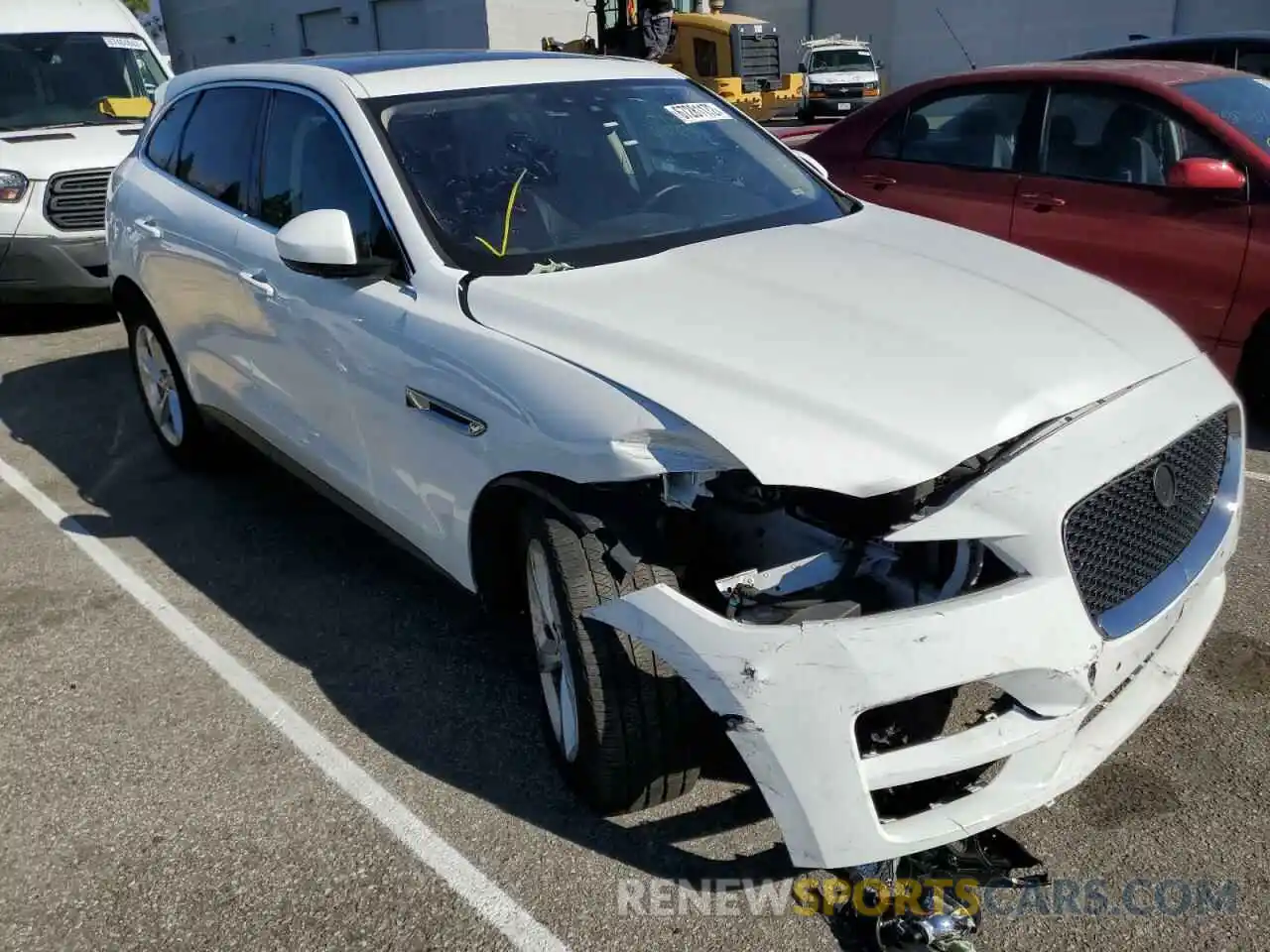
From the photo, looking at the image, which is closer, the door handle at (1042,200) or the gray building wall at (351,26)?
the door handle at (1042,200)

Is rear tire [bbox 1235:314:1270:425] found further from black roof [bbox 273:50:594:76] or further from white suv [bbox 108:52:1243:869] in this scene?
black roof [bbox 273:50:594:76]

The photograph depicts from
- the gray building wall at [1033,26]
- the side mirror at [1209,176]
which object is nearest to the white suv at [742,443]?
the side mirror at [1209,176]

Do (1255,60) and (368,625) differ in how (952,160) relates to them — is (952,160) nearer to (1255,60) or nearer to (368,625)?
(1255,60)

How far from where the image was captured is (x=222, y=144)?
442 cm

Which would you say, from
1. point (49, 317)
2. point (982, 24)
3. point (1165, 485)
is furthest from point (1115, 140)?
point (982, 24)

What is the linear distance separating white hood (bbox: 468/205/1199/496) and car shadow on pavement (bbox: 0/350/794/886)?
997mm

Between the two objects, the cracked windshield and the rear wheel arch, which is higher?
the cracked windshield

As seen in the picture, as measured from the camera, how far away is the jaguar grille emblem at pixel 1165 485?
2418 millimetres

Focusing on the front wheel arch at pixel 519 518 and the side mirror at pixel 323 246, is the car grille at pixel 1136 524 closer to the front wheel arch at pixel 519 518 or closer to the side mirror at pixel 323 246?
the front wheel arch at pixel 519 518

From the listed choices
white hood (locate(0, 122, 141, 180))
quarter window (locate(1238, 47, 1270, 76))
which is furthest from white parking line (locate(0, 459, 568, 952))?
quarter window (locate(1238, 47, 1270, 76))

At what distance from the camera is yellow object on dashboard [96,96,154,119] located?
8.83 m

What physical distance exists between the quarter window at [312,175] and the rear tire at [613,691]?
116 centimetres

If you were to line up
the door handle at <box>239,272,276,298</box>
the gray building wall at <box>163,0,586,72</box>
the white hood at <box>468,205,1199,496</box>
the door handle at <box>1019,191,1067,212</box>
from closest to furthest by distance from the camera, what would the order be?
the white hood at <box>468,205,1199,496</box> < the door handle at <box>239,272,276,298</box> < the door handle at <box>1019,191,1067,212</box> < the gray building wall at <box>163,0,586,72</box>

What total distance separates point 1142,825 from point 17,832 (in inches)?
111
